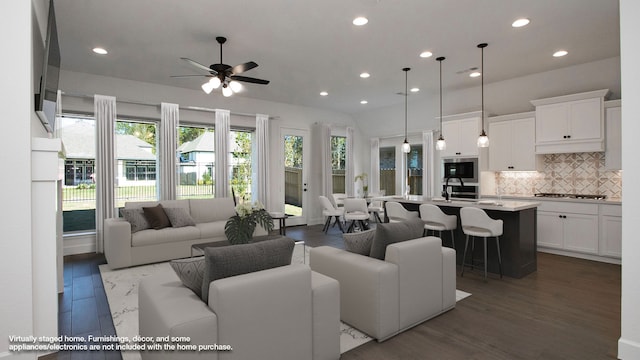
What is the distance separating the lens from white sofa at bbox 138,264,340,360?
1.63 m

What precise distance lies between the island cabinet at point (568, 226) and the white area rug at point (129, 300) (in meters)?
2.65

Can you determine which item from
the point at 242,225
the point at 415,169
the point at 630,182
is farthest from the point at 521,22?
the point at 415,169

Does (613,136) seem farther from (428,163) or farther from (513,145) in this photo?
(428,163)

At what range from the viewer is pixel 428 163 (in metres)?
7.36

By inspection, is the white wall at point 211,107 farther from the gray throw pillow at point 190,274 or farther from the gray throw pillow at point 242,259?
the gray throw pillow at point 242,259

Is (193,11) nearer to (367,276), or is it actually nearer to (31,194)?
(31,194)

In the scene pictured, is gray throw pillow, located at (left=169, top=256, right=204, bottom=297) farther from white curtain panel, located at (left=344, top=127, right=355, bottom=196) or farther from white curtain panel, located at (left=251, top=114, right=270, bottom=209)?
white curtain panel, located at (left=344, top=127, right=355, bottom=196)

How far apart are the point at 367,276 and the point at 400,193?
6046 millimetres

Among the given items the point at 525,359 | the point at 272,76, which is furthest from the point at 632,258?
the point at 272,76

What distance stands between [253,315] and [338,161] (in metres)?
7.26

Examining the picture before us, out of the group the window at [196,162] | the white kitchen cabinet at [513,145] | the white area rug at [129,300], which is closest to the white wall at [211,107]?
the window at [196,162]

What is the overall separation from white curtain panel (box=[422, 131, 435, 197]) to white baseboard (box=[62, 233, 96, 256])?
6547 mm

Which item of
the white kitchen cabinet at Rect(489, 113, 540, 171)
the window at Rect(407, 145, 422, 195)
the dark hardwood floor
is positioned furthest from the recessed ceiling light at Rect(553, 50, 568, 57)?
the window at Rect(407, 145, 422, 195)

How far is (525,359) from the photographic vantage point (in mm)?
2234
